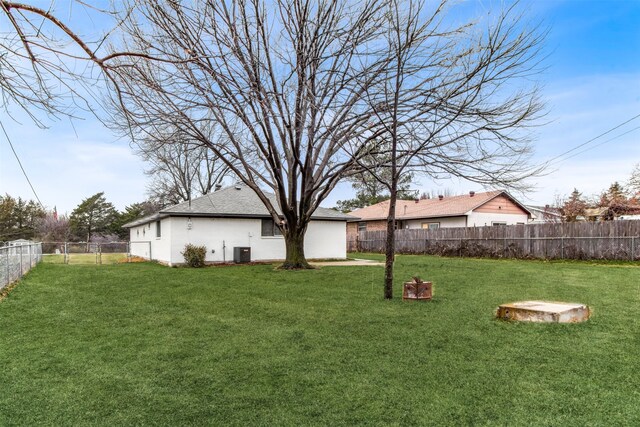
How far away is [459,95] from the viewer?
9.61 meters

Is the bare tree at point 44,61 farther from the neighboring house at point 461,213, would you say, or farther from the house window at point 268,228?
the neighboring house at point 461,213

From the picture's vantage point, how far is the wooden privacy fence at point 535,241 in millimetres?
15750

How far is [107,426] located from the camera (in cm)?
284

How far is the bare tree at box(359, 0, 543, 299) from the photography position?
316 inches

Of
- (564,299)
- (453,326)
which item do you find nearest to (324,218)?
(564,299)

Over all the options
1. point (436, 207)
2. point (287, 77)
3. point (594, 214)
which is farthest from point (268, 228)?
point (594, 214)

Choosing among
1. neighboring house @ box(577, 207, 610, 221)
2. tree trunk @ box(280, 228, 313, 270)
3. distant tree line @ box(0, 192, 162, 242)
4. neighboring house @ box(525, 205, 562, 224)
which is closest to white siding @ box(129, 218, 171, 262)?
tree trunk @ box(280, 228, 313, 270)

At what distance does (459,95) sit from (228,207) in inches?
455

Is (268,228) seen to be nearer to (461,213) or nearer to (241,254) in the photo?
(241,254)

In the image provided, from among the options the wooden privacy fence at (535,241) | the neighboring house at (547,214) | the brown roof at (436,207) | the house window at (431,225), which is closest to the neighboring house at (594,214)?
the neighboring house at (547,214)

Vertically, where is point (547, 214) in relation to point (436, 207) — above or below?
below

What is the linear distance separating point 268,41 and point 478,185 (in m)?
7.04

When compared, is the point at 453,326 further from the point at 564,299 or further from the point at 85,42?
the point at 85,42

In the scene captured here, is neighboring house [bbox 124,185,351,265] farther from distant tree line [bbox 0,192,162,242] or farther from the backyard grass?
distant tree line [bbox 0,192,162,242]
